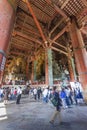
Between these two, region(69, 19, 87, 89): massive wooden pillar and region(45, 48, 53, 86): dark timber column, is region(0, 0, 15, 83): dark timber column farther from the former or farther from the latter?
region(45, 48, 53, 86): dark timber column

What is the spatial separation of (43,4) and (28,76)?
16.3 metres

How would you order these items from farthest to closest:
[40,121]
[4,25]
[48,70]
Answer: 1. [48,70]
2. [4,25]
3. [40,121]

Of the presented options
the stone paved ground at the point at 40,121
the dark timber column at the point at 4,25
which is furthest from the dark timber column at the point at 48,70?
the dark timber column at the point at 4,25

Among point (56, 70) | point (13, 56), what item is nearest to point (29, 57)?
point (13, 56)

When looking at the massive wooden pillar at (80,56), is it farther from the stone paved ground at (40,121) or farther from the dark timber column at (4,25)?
the dark timber column at (4,25)

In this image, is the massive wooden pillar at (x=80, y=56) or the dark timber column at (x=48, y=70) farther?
the dark timber column at (x=48, y=70)

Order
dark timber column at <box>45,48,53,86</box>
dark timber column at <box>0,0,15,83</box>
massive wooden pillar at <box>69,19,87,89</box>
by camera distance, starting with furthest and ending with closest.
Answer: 1. dark timber column at <box>45,48,53,86</box>
2. massive wooden pillar at <box>69,19,87,89</box>
3. dark timber column at <box>0,0,15,83</box>

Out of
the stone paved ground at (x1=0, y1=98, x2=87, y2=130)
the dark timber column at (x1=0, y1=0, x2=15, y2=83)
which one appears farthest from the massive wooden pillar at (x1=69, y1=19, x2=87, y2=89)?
the dark timber column at (x1=0, y1=0, x2=15, y2=83)

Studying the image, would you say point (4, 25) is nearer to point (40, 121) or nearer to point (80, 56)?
point (40, 121)

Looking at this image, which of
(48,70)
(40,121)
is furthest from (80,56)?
(40,121)

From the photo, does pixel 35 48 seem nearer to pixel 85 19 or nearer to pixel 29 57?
pixel 29 57

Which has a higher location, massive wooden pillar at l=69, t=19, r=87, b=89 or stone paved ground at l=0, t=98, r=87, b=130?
massive wooden pillar at l=69, t=19, r=87, b=89

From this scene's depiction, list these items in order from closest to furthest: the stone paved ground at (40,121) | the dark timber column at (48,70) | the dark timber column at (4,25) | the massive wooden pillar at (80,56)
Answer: the stone paved ground at (40,121), the dark timber column at (4,25), the massive wooden pillar at (80,56), the dark timber column at (48,70)

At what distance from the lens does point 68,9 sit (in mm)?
12312
